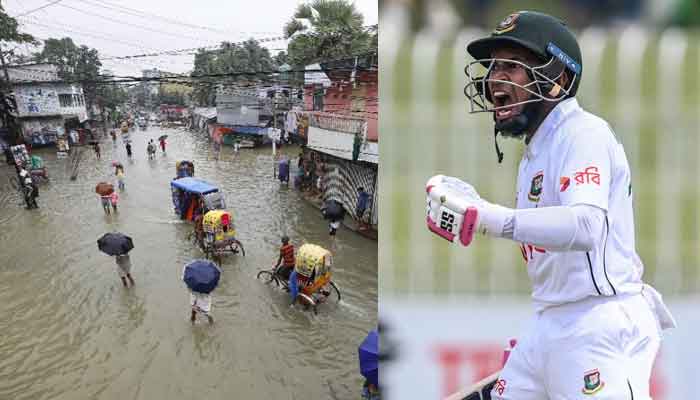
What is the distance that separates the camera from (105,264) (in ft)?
40.6

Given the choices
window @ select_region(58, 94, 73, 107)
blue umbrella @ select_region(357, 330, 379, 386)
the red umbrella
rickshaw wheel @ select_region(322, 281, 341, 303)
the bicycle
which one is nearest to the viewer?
blue umbrella @ select_region(357, 330, 379, 386)

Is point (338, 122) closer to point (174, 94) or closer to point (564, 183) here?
point (564, 183)

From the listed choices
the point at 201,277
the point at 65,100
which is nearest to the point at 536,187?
the point at 201,277

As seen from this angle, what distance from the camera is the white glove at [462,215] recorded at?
4.54 ft

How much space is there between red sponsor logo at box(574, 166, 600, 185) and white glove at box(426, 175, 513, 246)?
0.23 m

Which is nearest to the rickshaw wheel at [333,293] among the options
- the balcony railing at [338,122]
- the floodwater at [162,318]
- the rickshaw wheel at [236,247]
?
the floodwater at [162,318]

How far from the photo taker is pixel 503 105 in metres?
1.65

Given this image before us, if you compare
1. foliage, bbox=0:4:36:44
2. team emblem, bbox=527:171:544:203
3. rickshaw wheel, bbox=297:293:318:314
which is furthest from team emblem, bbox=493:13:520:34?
foliage, bbox=0:4:36:44

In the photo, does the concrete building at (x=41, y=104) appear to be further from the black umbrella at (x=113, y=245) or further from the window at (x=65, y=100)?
the black umbrella at (x=113, y=245)

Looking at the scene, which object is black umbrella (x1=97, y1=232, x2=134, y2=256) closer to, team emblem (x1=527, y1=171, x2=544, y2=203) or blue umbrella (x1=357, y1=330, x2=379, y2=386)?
blue umbrella (x1=357, y1=330, x2=379, y2=386)

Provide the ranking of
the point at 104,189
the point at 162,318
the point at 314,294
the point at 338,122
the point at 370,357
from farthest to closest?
1. the point at 104,189
2. the point at 338,122
3. the point at 314,294
4. the point at 162,318
5. the point at 370,357

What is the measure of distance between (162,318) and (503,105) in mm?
9451

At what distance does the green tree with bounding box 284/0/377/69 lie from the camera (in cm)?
1563

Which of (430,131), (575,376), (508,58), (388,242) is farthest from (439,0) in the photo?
(575,376)
